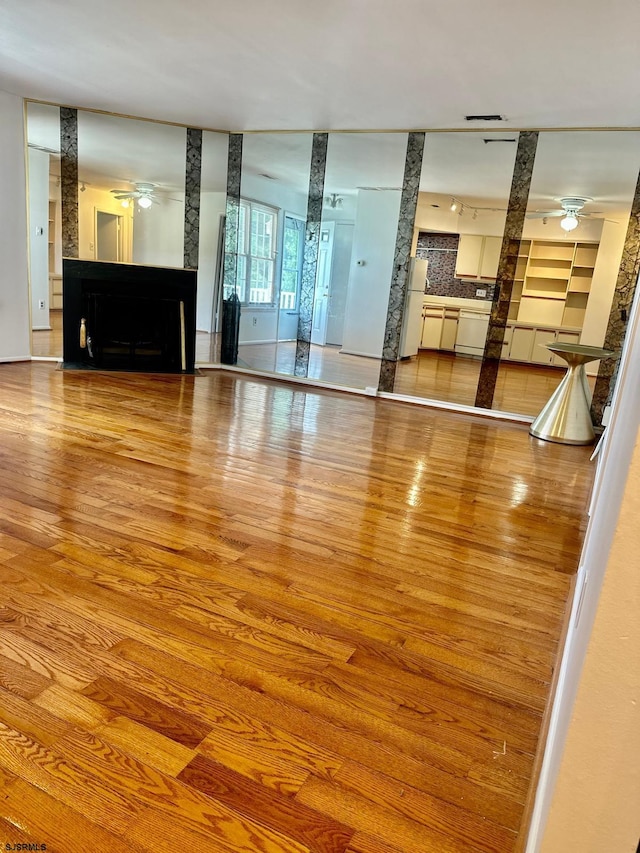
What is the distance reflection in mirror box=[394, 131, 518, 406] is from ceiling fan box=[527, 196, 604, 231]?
498 millimetres

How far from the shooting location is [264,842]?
1.15m

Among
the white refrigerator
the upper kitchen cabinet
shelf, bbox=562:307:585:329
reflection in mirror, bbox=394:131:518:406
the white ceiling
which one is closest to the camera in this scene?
the white ceiling

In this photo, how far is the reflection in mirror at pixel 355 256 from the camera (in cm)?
600

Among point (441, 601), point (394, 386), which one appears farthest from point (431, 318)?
point (441, 601)

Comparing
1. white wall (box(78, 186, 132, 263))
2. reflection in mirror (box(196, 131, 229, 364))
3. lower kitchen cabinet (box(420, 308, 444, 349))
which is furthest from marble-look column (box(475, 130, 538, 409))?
white wall (box(78, 186, 132, 263))

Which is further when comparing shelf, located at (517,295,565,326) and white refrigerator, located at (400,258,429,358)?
shelf, located at (517,295,565,326)

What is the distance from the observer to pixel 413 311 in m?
6.43

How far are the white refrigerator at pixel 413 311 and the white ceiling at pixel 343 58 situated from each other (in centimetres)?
146

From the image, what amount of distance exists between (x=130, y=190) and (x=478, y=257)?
4.32 meters

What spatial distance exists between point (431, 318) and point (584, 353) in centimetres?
315

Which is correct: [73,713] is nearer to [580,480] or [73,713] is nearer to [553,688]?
[553,688]

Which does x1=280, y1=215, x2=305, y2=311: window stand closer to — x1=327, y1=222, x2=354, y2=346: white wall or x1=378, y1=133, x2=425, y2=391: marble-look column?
x1=327, y1=222, x2=354, y2=346: white wall

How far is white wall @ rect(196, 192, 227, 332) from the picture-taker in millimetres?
6359

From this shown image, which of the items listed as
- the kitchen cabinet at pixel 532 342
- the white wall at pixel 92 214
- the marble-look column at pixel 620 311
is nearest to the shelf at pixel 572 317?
the kitchen cabinet at pixel 532 342
